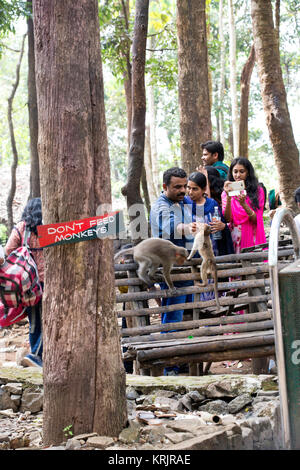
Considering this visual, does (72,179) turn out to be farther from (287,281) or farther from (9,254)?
(9,254)

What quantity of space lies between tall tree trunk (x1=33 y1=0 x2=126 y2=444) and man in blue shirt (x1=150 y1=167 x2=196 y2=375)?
7.31 ft

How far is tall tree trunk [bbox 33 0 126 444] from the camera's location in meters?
3.03

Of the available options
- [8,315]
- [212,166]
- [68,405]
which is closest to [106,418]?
A: [68,405]

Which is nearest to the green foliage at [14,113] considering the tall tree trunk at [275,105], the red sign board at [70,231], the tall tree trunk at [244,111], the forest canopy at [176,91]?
the forest canopy at [176,91]

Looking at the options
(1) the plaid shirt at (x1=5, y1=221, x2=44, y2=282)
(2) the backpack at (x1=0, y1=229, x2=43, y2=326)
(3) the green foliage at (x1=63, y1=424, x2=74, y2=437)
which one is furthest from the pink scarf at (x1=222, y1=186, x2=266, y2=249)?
(3) the green foliage at (x1=63, y1=424, x2=74, y2=437)

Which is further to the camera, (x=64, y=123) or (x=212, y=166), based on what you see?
(x=212, y=166)

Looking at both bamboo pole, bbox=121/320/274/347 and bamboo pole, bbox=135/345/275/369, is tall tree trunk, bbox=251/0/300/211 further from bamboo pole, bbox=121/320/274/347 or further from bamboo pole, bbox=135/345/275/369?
bamboo pole, bbox=135/345/275/369

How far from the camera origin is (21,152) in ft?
93.5

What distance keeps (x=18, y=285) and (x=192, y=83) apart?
4140mm

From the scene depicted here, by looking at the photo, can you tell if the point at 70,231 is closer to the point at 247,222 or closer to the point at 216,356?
the point at 216,356

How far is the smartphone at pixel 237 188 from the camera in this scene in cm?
558

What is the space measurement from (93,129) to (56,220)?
1.93ft

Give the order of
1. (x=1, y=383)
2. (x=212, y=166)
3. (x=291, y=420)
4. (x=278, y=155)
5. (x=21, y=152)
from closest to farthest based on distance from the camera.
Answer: (x=291, y=420) → (x=1, y=383) → (x=212, y=166) → (x=278, y=155) → (x=21, y=152)

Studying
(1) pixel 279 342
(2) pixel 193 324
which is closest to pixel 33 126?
(2) pixel 193 324
